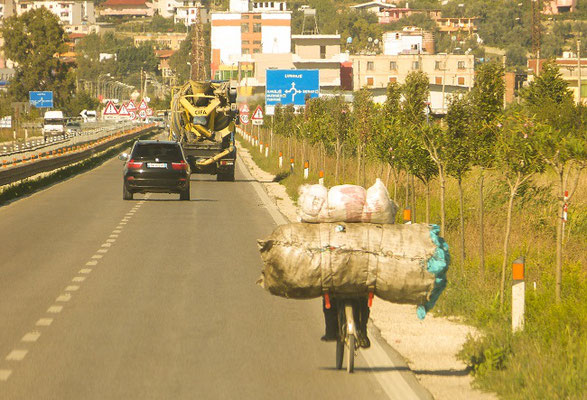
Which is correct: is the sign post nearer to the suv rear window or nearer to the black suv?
the suv rear window

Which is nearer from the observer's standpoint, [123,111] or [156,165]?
[156,165]

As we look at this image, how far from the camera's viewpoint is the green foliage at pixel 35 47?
15062cm

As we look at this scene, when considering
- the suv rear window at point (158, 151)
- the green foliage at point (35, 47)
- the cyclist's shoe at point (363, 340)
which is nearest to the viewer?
the cyclist's shoe at point (363, 340)

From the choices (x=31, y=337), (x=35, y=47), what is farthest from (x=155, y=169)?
(x=35, y=47)

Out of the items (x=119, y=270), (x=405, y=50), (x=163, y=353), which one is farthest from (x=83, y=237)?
(x=405, y=50)

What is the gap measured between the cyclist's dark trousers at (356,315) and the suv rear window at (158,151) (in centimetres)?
2258

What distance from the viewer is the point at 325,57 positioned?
19325 centimetres

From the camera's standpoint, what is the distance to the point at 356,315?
377 inches

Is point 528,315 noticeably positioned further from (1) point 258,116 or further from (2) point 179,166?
(1) point 258,116

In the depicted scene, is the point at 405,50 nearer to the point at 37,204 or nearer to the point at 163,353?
the point at 37,204

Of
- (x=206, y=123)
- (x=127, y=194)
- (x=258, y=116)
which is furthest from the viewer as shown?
(x=258, y=116)

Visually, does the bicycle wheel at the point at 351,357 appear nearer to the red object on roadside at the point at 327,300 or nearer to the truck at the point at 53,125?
the red object on roadside at the point at 327,300

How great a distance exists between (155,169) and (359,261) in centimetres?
2320

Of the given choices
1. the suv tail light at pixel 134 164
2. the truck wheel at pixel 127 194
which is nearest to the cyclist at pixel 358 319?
the suv tail light at pixel 134 164
